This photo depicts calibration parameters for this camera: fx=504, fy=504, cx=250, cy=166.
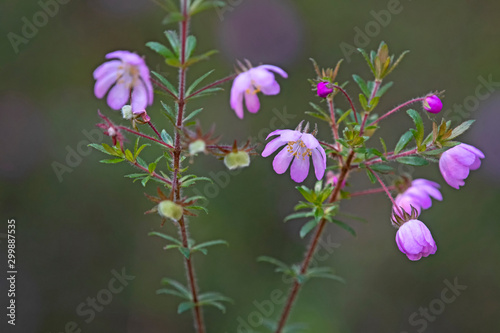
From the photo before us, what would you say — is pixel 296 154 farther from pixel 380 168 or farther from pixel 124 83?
pixel 124 83

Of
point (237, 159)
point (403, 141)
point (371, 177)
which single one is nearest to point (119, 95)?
point (237, 159)

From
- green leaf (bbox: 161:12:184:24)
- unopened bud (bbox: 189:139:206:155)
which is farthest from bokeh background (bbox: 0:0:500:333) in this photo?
green leaf (bbox: 161:12:184:24)

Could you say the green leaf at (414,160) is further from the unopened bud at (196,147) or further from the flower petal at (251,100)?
the unopened bud at (196,147)

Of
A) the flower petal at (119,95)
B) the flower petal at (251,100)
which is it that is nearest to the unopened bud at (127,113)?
the flower petal at (119,95)

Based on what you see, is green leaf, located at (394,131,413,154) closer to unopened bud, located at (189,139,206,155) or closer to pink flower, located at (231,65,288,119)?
pink flower, located at (231,65,288,119)

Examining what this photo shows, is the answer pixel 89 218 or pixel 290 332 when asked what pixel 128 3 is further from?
pixel 290 332
